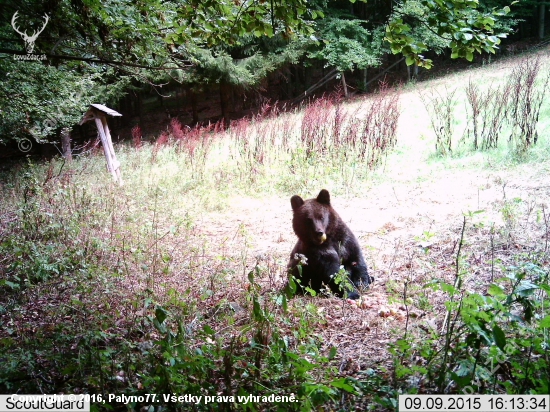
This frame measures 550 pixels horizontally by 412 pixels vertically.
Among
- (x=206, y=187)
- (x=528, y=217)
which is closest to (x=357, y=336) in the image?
(x=528, y=217)

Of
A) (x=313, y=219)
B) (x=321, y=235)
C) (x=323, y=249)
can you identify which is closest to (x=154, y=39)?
(x=313, y=219)

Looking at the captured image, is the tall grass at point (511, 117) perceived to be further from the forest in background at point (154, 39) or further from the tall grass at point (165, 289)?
the tall grass at point (165, 289)

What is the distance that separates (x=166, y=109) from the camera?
101ft

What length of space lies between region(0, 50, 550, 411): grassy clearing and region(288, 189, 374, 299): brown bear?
→ 0.32 meters

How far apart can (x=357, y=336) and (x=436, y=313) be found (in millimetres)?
769

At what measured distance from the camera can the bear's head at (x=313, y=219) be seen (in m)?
4.42

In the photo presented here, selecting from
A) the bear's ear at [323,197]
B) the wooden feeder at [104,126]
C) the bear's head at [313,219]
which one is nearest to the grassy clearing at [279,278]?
the wooden feeder at [104,126]

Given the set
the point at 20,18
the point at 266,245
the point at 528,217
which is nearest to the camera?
the point at 20,18

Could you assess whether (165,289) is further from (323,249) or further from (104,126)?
(104,126)

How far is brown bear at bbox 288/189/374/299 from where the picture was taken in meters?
4.45

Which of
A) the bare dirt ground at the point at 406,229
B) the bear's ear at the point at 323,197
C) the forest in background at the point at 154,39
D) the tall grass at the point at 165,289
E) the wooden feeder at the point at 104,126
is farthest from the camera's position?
the wooden feeder at the point at 104,126

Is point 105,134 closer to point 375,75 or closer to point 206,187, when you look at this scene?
point 206,187

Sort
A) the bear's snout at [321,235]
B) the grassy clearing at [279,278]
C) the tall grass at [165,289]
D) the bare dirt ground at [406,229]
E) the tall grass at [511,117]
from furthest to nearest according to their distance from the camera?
the tall grass at [511,117] → the bear's snout at [321,235] → the bare dirt ground at [406,229] → the tall grass at [165,289] → the grassy clearing at [279,278]

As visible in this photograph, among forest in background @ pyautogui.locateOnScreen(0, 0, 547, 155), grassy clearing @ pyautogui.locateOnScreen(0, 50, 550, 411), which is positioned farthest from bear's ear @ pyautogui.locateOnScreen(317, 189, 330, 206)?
forest in background @ pyautogui.locateOnScreen(0, 0, 547, 155)
